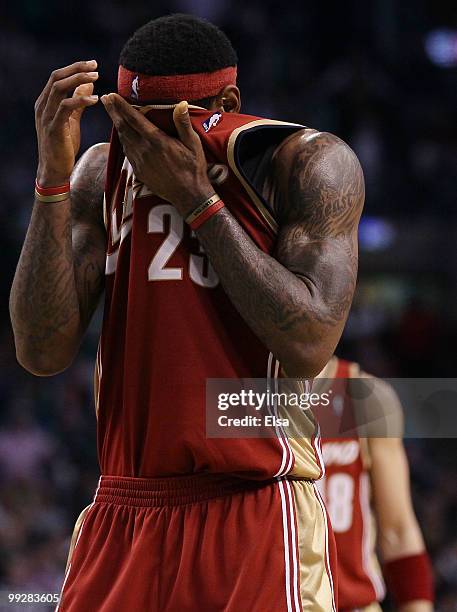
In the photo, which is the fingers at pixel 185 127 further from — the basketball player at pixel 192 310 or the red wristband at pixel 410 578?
the red wristband at pixel 410 578

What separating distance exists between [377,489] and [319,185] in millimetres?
2411

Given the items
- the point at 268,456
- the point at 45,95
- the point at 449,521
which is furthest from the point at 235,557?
the point at 449,521

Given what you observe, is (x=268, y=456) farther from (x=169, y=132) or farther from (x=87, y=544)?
(x=169, y=132)

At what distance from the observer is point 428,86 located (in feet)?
36.4

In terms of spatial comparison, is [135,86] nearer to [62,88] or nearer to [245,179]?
[62,88]

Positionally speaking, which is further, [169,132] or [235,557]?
[169,132]

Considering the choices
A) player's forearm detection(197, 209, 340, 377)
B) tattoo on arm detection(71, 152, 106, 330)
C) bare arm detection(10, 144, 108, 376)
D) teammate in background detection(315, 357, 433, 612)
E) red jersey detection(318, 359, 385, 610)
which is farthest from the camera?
teammate in background detection(315, 357, 433, 612)

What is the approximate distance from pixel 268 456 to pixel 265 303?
1.04 ft

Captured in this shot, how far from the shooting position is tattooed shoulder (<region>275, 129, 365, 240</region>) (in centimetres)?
231

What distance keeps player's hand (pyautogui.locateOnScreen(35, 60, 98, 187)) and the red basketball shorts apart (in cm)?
67

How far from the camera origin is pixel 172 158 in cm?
230

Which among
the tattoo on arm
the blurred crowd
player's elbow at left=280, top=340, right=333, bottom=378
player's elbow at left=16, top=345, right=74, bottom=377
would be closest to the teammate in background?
the tattoo on arm

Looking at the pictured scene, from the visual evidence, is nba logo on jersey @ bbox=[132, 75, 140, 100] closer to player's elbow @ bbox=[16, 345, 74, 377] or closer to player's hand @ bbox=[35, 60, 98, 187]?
player's hand @ bbox=[35, 60, 98, 187]

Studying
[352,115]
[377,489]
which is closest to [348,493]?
[377,489]
